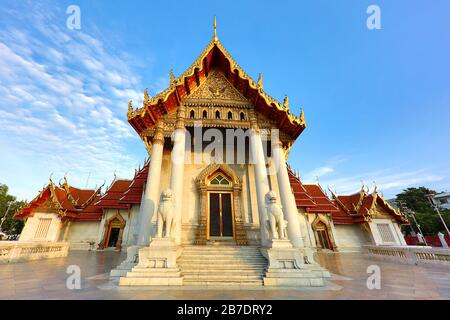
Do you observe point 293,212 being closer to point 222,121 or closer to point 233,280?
point 233,280

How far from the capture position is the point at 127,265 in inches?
199

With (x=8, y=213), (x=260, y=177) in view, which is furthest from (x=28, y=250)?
(x=8, y=213)

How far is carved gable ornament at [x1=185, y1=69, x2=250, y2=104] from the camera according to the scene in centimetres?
901

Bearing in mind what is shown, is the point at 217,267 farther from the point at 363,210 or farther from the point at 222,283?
the point at 363,210

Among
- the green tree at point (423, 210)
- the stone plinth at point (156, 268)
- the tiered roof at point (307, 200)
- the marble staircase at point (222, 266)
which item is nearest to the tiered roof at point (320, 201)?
the tiered roof at point (307, 200)

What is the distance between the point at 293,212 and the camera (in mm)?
7016

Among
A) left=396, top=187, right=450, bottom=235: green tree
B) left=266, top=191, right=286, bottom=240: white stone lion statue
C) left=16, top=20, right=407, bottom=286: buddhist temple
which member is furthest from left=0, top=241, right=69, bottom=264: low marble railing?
left=396, top=187, right=450, bottom=235: green tree

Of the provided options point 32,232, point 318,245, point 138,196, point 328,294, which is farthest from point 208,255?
point 32,232

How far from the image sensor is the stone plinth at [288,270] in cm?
437

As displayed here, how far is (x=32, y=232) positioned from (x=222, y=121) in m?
13.9

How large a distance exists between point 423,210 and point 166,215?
149 feet

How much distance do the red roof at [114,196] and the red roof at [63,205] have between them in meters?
0.81
